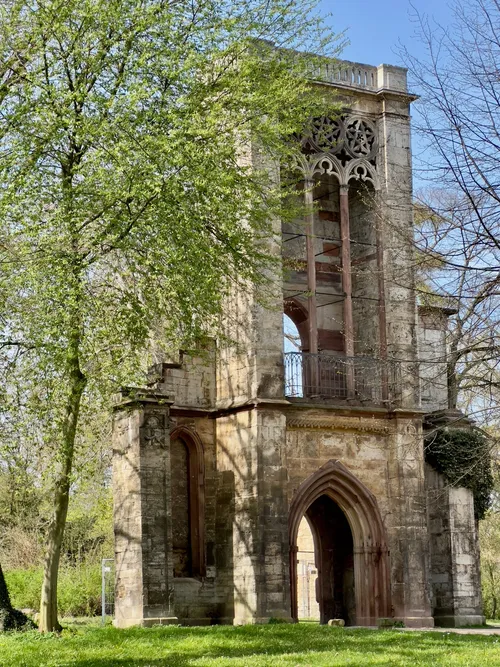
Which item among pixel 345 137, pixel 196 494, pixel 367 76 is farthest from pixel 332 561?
pixel 367 76

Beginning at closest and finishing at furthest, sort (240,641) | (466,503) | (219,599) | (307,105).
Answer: (240,641), (307,105), (219,599), (466,503)

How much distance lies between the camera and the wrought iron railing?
80.0ft

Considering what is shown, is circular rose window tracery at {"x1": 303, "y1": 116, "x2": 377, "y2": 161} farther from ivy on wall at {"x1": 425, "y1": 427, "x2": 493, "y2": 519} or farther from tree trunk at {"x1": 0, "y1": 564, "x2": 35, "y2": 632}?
tree trunk at {"x1": 0, "y1": 564, "x2": 35, "y2": 632}

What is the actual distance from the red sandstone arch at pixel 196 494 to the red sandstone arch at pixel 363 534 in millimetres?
2216

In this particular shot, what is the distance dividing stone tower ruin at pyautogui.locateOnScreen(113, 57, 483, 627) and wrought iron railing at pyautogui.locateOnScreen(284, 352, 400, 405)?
0.14ft

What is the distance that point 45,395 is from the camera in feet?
61.1

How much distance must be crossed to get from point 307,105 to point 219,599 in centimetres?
1025

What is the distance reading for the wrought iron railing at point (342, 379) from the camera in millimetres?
24375

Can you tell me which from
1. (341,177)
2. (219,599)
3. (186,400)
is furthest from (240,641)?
(341,177)

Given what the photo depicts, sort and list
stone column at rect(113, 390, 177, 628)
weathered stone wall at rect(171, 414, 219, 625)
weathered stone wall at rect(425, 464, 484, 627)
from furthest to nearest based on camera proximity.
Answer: weathered stone wall at rect(425, 464, 484, 627) < weathered stone wall at rect(171, 414, 219, 625) < stone column at rect(113, 390, 177, 628)

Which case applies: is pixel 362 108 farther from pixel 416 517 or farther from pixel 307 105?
pixel 416 517

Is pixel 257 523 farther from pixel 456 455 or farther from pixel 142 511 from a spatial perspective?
pixel 456 455

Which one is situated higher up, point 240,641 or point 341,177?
point 341,177

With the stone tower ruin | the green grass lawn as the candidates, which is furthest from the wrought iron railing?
the green grass lawn
